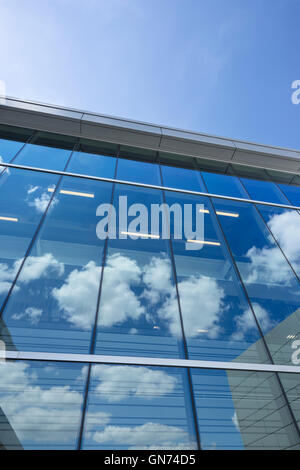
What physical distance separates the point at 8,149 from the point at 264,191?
8.92 metres

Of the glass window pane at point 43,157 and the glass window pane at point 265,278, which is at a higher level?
the glass window pane at point 43,157

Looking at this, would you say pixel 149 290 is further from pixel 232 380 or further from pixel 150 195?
pixel 150 195

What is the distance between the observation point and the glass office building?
133 inches

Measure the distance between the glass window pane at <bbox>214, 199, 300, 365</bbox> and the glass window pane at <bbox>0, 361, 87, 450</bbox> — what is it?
10.2ft

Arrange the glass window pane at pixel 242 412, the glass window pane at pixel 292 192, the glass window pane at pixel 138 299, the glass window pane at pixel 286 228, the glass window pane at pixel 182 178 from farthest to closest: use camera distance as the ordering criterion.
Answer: the glass window pane at pixel 292 192 < the glass window pane at pixel 182 178 < the glass window pane at pixel 286 228 < the glass window pane at pixel 138 299 < the glass window pane at pixel 242 412

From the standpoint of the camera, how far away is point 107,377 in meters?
3.70

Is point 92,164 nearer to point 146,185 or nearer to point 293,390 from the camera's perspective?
point 146,185

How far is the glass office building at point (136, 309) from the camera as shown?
338cm

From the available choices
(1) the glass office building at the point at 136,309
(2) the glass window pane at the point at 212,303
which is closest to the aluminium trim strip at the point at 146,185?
(1) the glass office building at the point at 136,309

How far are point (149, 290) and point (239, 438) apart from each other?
2.67 m

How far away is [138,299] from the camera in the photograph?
5.04 metres

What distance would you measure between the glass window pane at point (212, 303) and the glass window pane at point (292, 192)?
398cm

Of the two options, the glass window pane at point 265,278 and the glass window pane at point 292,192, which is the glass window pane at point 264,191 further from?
the glass window pane at point 265,278

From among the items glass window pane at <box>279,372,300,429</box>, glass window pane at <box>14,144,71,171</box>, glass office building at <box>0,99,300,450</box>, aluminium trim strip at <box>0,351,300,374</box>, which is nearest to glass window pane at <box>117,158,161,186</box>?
glass office building at <box>0,99,300,450</box>
